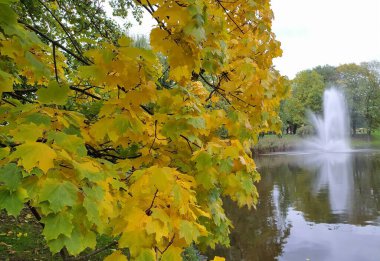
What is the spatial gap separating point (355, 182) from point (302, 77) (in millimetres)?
43221

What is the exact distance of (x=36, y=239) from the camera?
A: 7.23 meters

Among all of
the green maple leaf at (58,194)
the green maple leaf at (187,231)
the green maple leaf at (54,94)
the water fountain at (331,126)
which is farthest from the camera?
the water fountain at (331,126)

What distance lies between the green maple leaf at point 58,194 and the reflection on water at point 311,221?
976 cm

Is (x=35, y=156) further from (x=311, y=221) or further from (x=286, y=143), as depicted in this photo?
(x=286, y=143)

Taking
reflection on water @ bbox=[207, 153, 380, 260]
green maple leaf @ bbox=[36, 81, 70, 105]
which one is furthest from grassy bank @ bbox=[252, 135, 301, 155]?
green maple leaf @ bbox=[36, 81, 70, 105]

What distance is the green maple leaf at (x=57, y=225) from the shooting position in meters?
1.60

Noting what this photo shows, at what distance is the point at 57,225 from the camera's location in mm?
1618

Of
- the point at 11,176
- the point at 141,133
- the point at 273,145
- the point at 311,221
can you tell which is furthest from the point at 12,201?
the point at 273,145

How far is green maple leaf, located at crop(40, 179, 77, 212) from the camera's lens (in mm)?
1575

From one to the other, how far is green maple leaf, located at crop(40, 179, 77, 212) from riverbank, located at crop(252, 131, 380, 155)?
39.4 metres

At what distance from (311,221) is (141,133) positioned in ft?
43.3

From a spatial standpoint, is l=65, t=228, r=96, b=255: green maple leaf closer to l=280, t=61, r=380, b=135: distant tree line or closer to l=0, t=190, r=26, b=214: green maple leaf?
l=0, t=190, r=26, b=214: green maple leaf

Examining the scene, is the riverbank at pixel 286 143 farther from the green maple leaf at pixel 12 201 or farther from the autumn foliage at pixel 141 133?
the green maple leaf at pixel 12 201

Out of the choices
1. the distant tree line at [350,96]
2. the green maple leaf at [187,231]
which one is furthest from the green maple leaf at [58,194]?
the distant tree line at [350,96]
